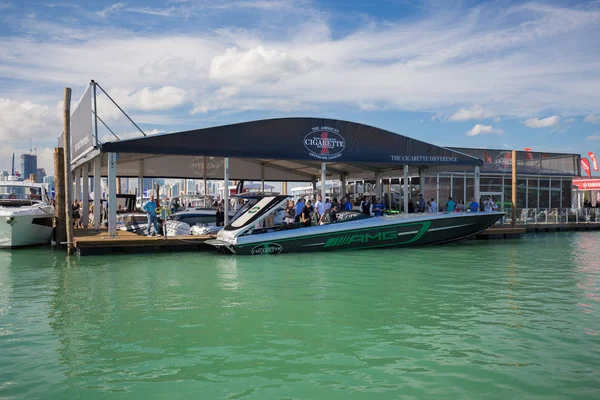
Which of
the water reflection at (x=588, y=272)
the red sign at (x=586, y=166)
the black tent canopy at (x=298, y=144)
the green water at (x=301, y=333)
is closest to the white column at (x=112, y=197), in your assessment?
the black tent canopy at (x=298, y=144)

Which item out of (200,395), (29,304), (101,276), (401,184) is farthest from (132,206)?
(200,395)

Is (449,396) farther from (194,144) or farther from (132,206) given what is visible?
(132,206)

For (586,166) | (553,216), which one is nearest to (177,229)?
(553,216)

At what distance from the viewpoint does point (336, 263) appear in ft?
44.1

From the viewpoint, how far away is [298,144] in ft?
61.0

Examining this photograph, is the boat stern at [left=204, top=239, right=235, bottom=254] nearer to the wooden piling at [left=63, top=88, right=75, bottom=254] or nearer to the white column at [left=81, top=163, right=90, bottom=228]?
the wooden piling at [left=63, top=88, right=75, bottom=254]

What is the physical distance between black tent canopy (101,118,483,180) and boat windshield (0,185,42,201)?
4570 mm

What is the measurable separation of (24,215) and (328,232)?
10.0 metres

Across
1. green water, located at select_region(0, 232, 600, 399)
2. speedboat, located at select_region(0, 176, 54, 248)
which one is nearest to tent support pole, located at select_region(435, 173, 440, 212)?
green water, located at select_region(0, 232, 600, 399)

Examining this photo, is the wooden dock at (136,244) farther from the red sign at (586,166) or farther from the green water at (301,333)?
the red sign at (586,166)

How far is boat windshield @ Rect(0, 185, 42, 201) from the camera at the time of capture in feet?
65.1

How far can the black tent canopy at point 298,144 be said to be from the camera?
16.7 meters

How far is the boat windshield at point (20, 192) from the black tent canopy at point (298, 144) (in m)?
4.57

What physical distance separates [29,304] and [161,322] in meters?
2.80
